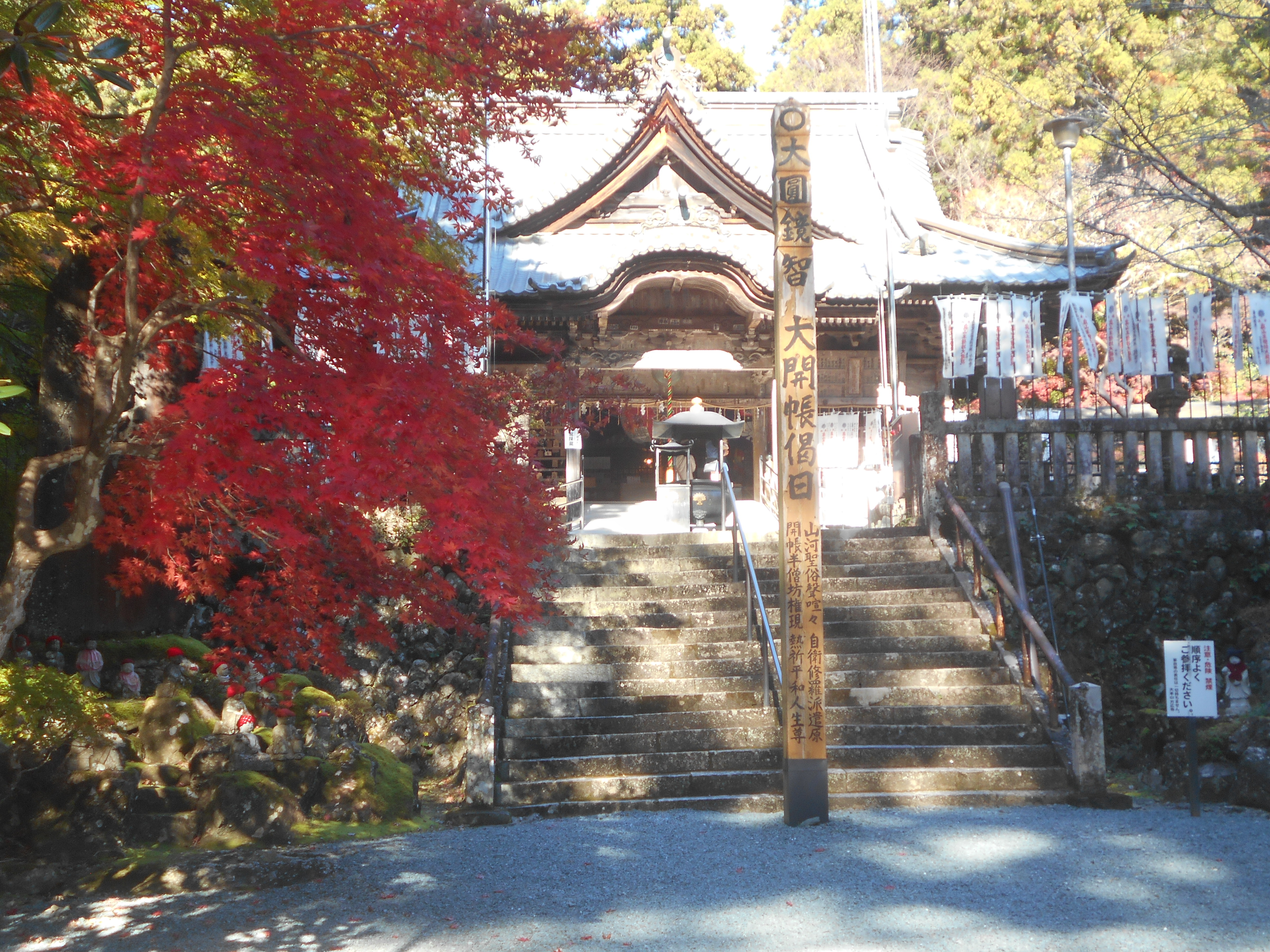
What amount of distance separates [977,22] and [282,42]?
98.3ft

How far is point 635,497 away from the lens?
19.9m

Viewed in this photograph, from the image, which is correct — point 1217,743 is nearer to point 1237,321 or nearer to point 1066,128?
point 1237,321

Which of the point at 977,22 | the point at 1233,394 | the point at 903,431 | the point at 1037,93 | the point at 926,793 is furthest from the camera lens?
the point at 977,22

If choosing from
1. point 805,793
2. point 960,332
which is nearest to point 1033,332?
point 960,332

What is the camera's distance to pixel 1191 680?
6930mm

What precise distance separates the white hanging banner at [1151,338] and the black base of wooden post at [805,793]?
7.75m

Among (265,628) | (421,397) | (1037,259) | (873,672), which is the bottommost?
(873,672)

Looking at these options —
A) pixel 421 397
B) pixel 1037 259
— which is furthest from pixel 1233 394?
pixel 421 397

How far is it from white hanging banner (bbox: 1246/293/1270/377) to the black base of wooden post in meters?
8.56

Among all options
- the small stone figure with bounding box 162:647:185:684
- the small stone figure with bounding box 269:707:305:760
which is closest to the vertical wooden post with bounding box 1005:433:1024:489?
the small stone figure with bounding box 269:707:305:760

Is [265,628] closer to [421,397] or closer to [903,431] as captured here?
[421,397]

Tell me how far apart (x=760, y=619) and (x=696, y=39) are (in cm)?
2988

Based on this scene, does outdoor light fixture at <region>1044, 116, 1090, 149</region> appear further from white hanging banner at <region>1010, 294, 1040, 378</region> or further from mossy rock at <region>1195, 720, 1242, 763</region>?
mossy rock at <region>1195, 720, 1242, 763</region>

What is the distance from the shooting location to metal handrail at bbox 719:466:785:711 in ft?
27.2
